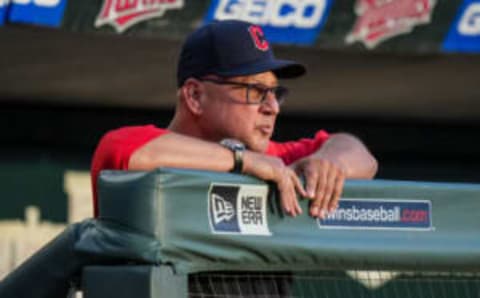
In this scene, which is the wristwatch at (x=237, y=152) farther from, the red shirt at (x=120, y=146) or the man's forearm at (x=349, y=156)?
the man's forearm at (x=349, y=156)

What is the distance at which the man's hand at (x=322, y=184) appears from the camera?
3156 mm

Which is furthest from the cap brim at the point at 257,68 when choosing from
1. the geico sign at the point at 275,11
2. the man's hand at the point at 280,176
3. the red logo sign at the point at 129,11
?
the geico sign at the point at 275,11

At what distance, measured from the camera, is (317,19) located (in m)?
9.56

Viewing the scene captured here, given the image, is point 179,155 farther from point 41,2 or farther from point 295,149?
point 41,2

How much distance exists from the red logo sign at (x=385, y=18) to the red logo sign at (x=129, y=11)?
56.0 inches

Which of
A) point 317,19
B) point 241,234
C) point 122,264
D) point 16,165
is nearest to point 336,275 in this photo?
point 241,234

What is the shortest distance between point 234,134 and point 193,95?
0.19 meters

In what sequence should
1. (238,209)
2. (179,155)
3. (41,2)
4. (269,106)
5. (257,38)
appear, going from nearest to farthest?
(238,209)
(179,155)
(269,106)
(257,38)
(41,2)

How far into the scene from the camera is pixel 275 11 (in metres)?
9.32

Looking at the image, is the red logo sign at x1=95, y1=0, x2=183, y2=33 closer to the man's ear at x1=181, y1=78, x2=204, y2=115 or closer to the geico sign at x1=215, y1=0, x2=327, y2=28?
the geico sign at x1=215, y1=0, x2=327, y2=28

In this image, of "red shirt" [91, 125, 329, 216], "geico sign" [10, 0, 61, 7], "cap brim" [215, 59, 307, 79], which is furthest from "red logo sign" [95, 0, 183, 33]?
"red shirt" [91, 125, 329, 216]

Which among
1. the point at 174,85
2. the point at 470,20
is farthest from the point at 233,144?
the point at 174,85

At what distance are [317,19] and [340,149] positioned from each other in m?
6.10

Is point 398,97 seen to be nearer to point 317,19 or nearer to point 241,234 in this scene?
point 317,19
